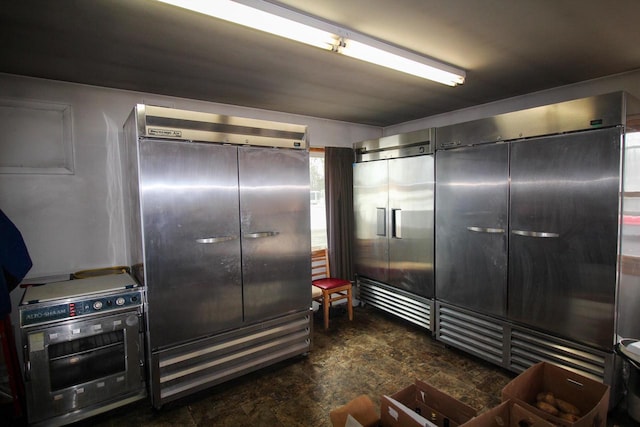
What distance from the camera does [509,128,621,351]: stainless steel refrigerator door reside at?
2172mm

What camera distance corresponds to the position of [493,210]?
9.10 feet

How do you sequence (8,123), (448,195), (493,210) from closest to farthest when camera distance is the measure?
(8,123) → (493,210) → (448,195)

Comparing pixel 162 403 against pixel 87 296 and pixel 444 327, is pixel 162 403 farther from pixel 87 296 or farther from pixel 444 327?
pixel 444 327

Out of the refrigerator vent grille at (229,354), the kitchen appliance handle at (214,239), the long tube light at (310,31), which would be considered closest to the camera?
the long tube light at (310,31)

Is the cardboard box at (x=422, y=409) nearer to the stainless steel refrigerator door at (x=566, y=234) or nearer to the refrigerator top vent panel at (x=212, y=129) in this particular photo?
the stainless steel refrigerator door at (x=566, y=234)

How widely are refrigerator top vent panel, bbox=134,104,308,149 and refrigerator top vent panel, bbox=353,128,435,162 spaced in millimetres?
1248

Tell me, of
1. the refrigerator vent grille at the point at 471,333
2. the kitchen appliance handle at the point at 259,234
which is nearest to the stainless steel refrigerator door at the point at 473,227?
the refrigerator vent grille at the point at 471,333

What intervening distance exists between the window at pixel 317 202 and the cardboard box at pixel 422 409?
2.65m

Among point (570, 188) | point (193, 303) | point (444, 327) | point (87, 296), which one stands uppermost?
point (570, 188)

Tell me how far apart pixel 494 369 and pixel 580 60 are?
2596mm

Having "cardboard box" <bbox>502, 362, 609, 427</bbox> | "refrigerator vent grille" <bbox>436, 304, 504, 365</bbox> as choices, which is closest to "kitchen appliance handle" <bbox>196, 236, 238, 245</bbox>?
"cardboard box" <bbox>502, 362, 609, 427</bbox>

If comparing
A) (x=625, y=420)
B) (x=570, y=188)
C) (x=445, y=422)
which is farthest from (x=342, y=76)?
(x=625, y=420)


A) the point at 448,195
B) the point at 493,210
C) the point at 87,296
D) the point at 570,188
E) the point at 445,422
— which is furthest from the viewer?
the point at 448,195

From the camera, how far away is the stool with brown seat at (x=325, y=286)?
3719 millimetres
